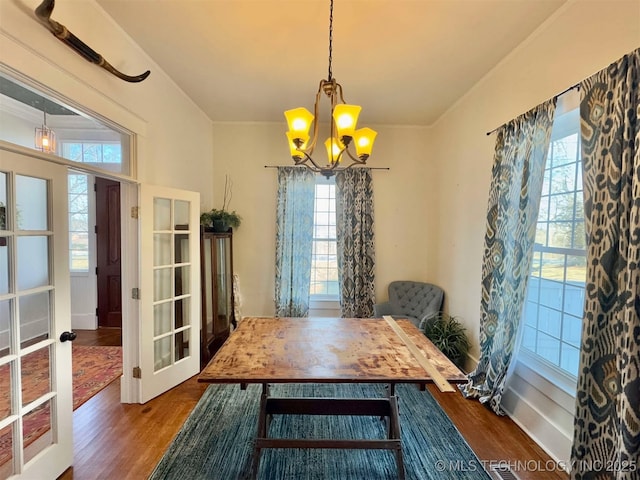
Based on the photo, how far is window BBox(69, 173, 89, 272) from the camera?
4391mm

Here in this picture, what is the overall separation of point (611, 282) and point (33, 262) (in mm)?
3196

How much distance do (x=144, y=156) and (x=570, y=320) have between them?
3.65 metres

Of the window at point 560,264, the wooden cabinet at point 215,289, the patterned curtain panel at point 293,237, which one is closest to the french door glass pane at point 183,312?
the wooden cabinet at point 215,289

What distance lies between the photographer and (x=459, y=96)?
334cm

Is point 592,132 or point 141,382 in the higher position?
point 592,132

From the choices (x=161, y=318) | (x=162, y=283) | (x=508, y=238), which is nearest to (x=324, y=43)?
(x=508, y=238)

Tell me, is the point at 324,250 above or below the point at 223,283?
above

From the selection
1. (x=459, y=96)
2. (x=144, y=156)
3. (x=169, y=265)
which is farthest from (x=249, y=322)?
(x=459, y=96)

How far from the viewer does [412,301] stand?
4051mm

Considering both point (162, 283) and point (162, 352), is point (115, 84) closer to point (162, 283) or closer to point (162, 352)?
point (162, 283)

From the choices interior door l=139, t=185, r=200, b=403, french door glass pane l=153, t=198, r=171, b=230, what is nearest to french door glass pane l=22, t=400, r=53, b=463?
interior door l=139, t=185, r=200, b=403

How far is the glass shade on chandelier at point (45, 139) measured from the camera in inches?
72.7

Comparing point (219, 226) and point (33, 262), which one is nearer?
point (33, 262)

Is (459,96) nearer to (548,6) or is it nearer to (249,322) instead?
(548,6)
